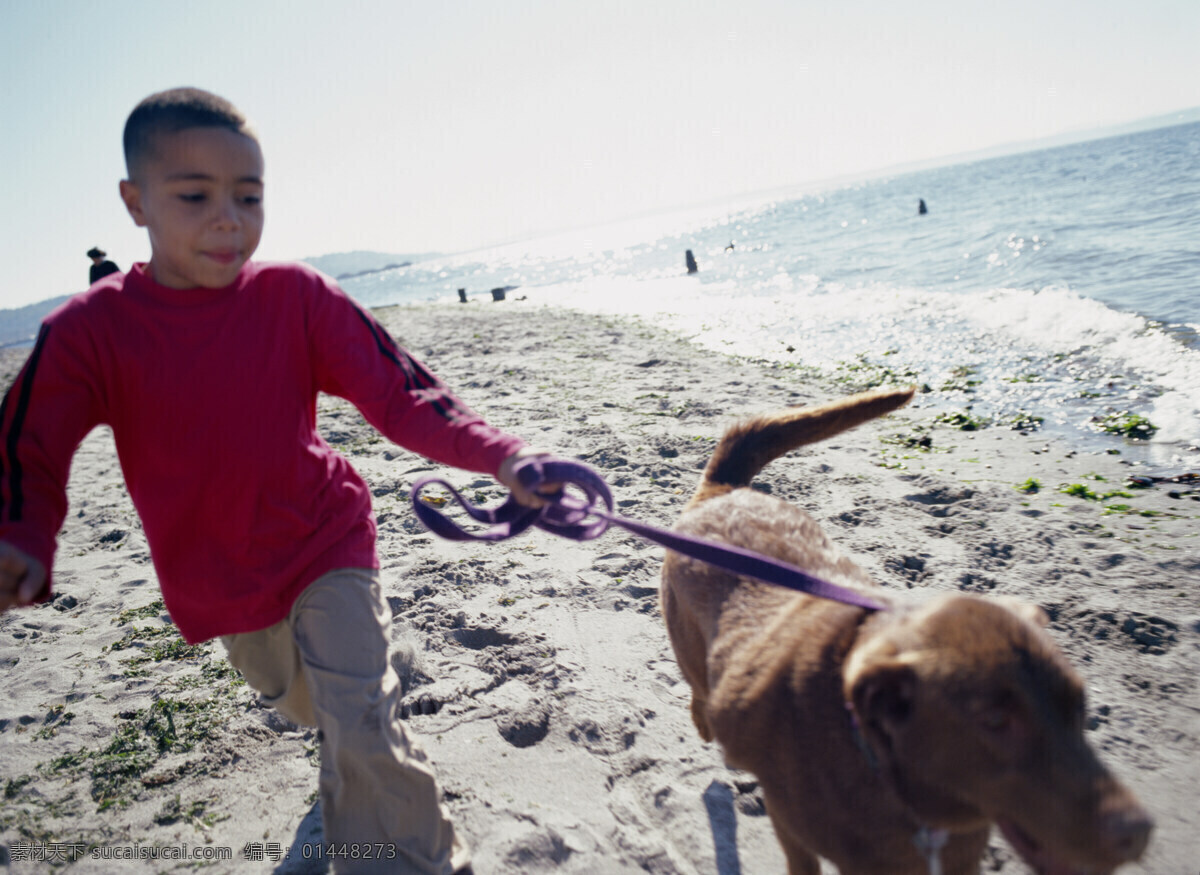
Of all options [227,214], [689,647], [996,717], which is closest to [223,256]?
[227,214]

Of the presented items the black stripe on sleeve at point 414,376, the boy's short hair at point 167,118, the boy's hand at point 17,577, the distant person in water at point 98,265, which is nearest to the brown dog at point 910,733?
the black stripe on sleeve at point 414,376

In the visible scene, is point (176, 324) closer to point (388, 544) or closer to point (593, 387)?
point (388, 544)

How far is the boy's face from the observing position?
2086mm

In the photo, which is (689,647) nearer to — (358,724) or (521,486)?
(521,486)

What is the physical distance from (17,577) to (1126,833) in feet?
8.11

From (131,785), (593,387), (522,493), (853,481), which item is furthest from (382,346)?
(593,387)

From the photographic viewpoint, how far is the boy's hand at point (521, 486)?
2086 mm

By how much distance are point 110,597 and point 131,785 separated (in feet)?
7.59

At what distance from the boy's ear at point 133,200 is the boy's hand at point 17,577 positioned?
1059 mm

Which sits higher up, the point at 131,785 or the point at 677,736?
the point at 131,785

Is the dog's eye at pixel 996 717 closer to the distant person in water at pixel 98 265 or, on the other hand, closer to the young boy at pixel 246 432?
the young boy at pixel 246 432

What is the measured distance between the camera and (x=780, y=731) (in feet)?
6.44

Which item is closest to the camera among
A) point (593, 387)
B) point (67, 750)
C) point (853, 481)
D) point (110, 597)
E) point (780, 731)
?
point (780, 731)

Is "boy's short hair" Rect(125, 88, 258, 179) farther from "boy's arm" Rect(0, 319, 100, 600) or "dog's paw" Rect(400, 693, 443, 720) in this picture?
"dog's paw" Rect(400, 693, 443, 720)
